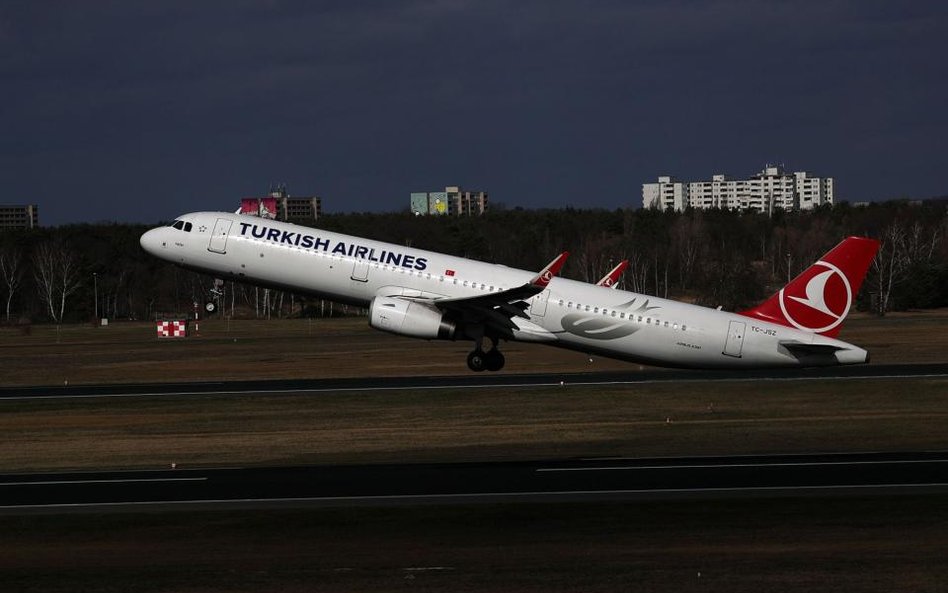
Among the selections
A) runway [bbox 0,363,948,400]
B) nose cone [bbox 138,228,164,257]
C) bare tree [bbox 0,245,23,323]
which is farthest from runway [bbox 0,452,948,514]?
bare tree [bbox 0,245,23,323]

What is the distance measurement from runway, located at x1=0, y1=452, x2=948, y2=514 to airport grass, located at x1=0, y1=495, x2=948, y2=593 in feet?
3.75

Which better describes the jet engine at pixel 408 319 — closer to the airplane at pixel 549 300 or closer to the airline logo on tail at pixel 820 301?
the airplane at pixel 549 300

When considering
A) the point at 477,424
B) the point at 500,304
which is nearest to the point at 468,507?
the point at 477,424

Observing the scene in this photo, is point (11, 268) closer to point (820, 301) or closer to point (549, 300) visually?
point (549, 300)

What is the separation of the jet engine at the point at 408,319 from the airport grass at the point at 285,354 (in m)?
Result: 16.3

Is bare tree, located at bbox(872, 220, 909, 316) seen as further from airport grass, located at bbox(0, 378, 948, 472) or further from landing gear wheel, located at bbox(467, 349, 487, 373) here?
landing gear wheel, located at bbox(467, 349, 487, 373)

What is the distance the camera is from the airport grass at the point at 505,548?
67.6 feet

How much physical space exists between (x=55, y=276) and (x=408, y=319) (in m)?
110

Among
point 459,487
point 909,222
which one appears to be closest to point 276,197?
point 909,222

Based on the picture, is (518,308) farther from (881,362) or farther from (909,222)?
(909,222)

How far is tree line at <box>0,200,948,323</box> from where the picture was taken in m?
125

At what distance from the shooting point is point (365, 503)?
89.2 ft

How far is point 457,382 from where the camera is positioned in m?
54.2

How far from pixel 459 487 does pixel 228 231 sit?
19.7 m
